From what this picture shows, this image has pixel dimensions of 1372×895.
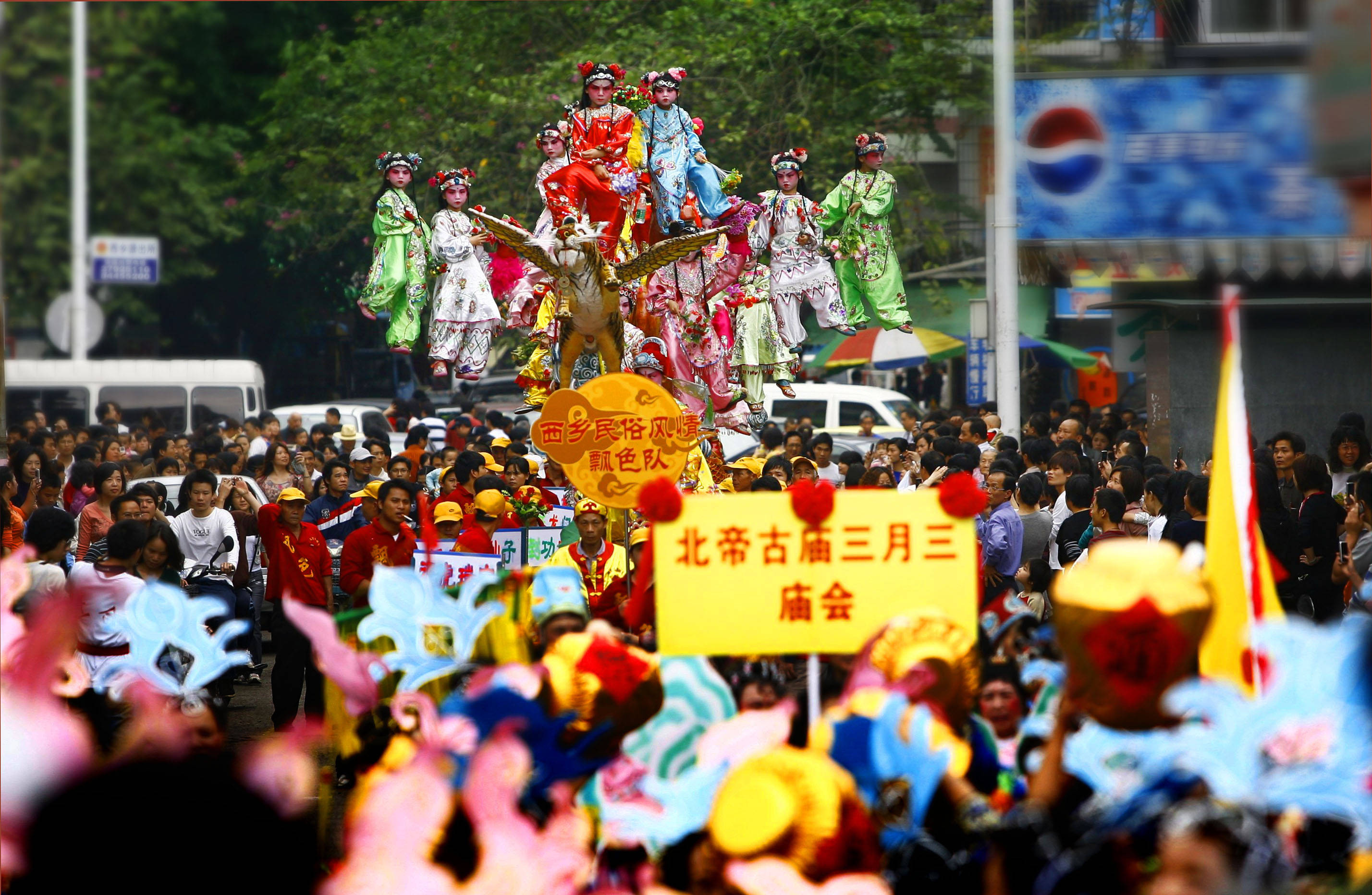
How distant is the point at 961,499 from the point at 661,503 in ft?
2.79

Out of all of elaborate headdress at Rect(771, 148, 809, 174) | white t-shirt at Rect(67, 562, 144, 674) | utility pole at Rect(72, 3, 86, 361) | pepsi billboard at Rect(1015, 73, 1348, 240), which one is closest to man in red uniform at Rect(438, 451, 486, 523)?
elaborate headdress at Rect(771, 148, 809, 174)

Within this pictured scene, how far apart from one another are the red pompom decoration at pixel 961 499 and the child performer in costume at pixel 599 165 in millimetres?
5157

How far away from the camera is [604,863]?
362cm

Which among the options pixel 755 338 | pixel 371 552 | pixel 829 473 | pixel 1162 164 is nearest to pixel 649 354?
pixel 755 338

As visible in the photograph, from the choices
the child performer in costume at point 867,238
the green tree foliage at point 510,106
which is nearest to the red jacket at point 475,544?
the child performer in costume at point 867,238

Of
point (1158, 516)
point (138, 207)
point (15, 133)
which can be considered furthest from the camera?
point (1158, 516)

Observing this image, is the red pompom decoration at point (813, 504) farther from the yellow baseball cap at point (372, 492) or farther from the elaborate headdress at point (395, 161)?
the elaborate headdress at point (395, 161)

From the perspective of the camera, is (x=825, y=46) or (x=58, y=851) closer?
(x=58, y=851)

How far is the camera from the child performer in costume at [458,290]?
1045 cm

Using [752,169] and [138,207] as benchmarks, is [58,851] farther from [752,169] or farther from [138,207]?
[752,169]

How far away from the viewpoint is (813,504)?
16.1ft

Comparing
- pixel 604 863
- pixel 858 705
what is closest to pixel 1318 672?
pixel 858 705

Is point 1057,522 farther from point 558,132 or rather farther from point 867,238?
point 558,132

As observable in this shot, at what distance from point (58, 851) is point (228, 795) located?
21 centimetres
